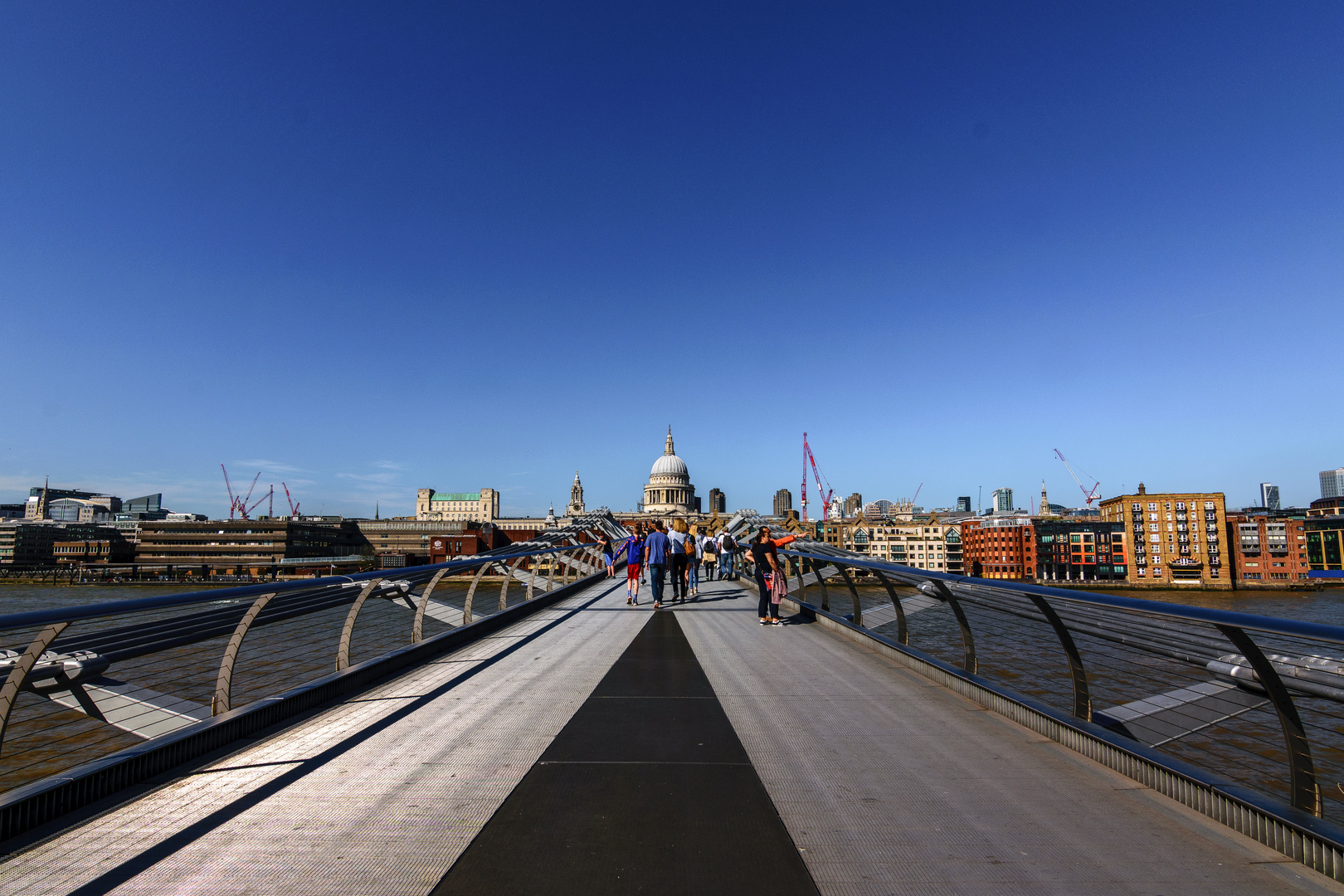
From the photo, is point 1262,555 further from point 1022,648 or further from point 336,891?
point 336,891

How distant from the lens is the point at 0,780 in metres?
8.27

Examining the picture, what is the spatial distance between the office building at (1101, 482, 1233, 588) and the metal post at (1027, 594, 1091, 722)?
124989 millimetres

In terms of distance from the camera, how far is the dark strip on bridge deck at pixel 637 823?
2.91 m

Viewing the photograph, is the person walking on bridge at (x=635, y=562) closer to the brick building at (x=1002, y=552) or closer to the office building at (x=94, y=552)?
the brick building at (x=1002, y=552)

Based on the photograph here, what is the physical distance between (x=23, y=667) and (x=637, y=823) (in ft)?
10.7

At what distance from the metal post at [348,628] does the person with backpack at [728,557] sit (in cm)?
1702

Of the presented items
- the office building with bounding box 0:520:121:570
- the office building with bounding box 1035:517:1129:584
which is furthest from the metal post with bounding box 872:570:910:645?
the office building with bounding box 0:520:121:570

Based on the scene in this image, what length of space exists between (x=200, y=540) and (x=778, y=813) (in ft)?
442

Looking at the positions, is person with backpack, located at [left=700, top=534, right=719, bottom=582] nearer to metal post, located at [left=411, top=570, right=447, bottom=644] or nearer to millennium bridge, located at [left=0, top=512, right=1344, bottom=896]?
metal post, located at [left=411, top=570, right=447, bottom=644]

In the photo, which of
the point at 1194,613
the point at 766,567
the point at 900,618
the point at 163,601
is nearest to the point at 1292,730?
the point at 1194,613

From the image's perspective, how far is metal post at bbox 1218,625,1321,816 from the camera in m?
3.34

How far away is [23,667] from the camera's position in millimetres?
3570

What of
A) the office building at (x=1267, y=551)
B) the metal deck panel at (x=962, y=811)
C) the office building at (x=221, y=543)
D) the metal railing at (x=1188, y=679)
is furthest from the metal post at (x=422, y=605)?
the office building at (x=1267, y=551)

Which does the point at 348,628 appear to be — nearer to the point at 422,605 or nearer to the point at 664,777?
the point at 422,605
